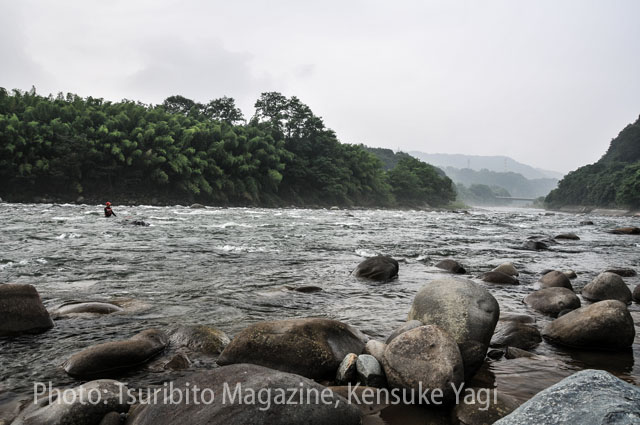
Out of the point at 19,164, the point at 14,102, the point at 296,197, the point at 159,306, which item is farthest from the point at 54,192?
the point at 159,306

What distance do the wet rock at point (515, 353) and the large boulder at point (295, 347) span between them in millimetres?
1578

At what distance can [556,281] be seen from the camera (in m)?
6.71

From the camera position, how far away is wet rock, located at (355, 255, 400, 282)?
24.5 ft

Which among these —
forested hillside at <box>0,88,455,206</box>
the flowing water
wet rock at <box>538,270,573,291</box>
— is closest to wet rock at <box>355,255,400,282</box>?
the flowing water

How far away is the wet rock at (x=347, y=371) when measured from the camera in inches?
126

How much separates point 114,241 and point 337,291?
312 inches

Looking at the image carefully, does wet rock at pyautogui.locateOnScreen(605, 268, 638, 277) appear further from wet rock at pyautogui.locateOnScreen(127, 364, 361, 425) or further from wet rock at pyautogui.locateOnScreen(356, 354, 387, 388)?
wet rock at pyautogui.locateOnScreen(127, 364, 361, 425)

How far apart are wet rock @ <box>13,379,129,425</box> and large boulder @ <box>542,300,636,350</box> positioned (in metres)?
4.42

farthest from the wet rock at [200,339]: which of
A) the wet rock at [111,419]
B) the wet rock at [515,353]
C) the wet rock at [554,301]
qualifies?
the wet rock at [554,301]

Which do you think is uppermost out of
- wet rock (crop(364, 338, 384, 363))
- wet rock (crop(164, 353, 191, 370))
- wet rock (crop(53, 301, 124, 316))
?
wet rock (crop(364, 338, 384, 363))

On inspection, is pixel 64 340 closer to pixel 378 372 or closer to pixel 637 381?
pixel 378 372

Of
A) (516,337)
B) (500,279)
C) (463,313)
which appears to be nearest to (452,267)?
(500,279)

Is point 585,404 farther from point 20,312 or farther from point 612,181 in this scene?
point 612,181

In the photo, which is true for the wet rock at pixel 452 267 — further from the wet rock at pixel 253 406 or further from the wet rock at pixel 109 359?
the wet rock at pixel 109 359
